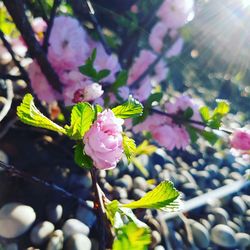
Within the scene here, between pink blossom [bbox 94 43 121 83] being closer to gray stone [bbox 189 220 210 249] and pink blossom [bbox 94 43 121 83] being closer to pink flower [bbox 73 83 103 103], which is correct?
pink flower [bbox 73 83 103 103]

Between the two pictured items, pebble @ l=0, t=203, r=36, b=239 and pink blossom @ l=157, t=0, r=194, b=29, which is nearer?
pebble @ l=0, t=203, r=36, b=239

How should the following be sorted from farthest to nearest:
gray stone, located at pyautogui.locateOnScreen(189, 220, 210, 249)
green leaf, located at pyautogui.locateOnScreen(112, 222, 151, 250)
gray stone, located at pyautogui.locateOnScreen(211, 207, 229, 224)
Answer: gray stone, located at pyautogui.locateOnScreen(211, 207, 229, 224) < gray stone, located at pyautogui.locateOnScreen(189, 220, 210, 249) < green leaf, located at pyautogui.locateOnScreen(112, 222, 151, 250)

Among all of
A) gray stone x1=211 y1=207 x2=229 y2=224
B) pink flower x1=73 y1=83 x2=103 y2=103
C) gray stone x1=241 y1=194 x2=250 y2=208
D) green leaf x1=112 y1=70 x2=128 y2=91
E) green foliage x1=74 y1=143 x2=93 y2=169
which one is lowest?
gray stone x1=241 y1=194 x2=250 y2=208

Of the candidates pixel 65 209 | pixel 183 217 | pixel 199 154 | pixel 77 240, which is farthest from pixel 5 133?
pixel 199 154

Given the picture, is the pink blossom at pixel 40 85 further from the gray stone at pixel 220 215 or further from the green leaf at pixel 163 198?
the gray stone at pixel 220 215

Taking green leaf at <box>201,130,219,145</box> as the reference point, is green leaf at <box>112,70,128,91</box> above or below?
above

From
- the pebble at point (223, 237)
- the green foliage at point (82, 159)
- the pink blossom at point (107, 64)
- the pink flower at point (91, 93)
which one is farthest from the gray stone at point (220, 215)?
the green foliage at point (82, 159)

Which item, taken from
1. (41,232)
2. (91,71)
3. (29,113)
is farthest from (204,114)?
(29,113)

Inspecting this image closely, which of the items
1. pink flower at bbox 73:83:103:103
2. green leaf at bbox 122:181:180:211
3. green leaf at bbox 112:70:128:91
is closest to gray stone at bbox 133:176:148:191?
green leaf at bbox 112:70:128:91
